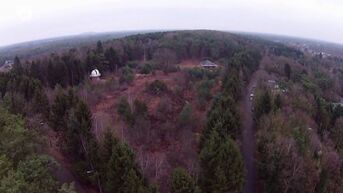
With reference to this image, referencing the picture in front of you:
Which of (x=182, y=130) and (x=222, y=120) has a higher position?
(x=222, y=120)

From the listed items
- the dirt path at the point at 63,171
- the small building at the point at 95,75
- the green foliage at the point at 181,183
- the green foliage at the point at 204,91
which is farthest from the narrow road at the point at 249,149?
the small building at the point at 95,75

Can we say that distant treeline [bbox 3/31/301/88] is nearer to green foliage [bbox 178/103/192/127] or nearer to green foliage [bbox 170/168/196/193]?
green foliage [bbox 178/103/192/127]

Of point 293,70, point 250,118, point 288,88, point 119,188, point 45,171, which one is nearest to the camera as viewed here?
point 45,171

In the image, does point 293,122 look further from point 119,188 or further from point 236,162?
point 119,188

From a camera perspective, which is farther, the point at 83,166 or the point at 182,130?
the point at 182,130

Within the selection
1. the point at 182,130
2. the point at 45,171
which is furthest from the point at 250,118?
the point at 45,171

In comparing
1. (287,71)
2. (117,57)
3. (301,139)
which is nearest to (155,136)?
(301,139)
